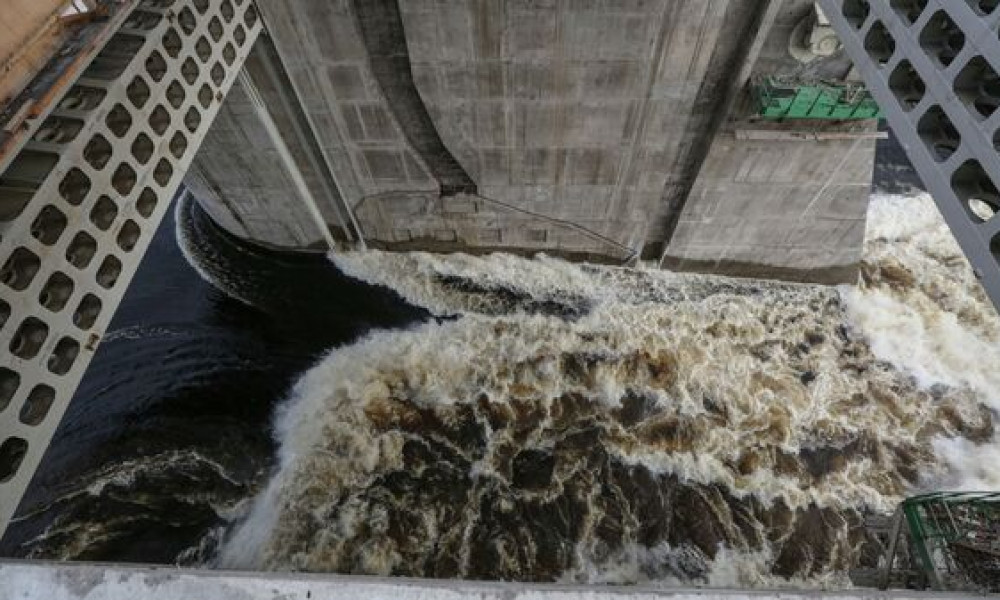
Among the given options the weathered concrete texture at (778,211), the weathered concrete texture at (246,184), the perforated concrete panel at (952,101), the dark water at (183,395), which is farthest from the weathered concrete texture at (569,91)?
the dark water at (183,395)

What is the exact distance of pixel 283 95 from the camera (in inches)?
586

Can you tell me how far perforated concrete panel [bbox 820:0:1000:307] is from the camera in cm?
634

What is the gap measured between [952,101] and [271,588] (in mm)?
10423

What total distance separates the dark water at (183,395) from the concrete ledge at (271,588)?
8847mm

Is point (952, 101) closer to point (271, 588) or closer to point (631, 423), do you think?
point (271, 588)

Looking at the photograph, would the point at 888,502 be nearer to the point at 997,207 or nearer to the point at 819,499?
the point at 819,499

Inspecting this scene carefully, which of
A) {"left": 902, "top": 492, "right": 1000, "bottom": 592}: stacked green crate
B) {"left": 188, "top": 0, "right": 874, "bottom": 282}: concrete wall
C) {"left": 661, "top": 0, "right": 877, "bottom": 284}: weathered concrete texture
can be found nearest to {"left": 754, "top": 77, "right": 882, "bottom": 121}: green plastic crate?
{"left": 661, "top": 0, "right": 877, "bottom": 284}: weathered concrete texture

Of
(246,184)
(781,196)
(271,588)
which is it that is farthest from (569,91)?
(271,588)

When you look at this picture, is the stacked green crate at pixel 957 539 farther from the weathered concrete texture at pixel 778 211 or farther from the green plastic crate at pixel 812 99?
the weathered concrete texture at pixel 778 211

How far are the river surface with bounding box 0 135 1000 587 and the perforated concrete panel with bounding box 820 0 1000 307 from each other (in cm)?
972

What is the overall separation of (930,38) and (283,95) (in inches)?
597

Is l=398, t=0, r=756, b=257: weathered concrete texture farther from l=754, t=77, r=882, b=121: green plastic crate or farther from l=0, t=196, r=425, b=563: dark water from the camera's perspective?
l=0, t=196, r=425, b=563: dark water

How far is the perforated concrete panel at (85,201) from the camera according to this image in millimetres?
6766

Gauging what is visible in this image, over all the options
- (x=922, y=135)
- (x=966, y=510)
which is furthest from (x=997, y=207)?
(x=966, y=510)
